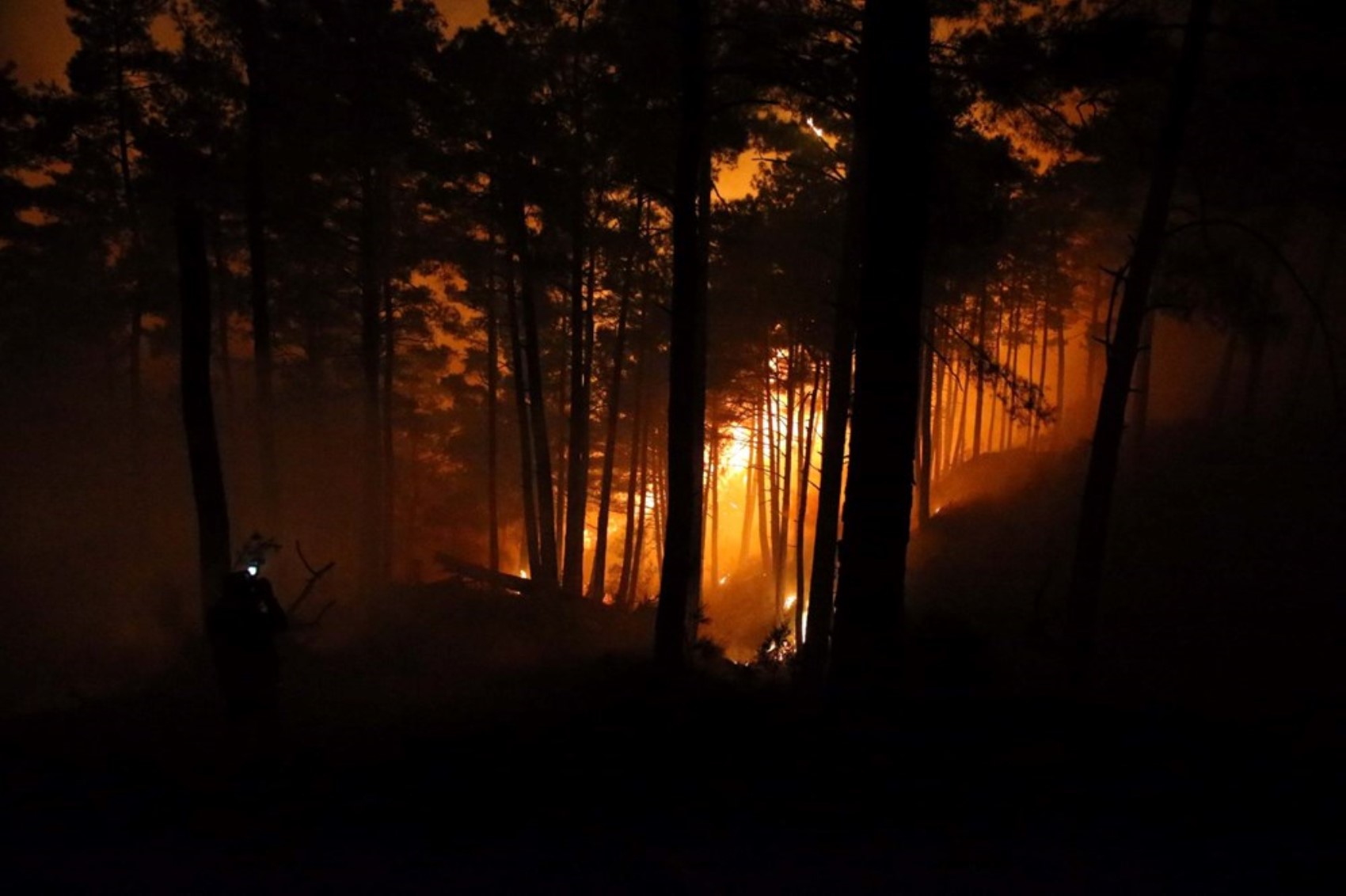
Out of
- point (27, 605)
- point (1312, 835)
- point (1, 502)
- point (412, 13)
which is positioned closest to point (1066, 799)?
point (1312, 835)

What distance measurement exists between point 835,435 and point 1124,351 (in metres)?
3.93

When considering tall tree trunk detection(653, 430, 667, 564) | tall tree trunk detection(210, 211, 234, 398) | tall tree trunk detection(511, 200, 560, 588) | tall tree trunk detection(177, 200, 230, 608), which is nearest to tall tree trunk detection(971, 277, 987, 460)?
tall tree trunk detection(511, 200, 560, 588)

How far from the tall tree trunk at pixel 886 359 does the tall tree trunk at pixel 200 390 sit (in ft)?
24.1

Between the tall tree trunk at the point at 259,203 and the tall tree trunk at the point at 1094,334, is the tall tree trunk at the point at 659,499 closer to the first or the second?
the tall tree trunk at the point at 1094,334

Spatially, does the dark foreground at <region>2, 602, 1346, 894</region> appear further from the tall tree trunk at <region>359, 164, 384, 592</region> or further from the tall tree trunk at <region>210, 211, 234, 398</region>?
the tall tree trunk at <region>210, 211, 234, 398</region>

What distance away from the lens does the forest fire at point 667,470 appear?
479 centimetres

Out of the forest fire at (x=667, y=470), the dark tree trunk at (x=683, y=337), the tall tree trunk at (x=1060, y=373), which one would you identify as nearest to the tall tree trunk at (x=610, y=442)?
the forest fire at (x=667, y=470)

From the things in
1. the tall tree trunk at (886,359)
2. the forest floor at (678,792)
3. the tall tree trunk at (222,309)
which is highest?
the tall tree trunk at (222,309)

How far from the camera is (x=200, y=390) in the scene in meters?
9.34

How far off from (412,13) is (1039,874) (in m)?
16.0

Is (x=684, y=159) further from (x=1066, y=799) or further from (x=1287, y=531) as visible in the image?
(x=1287, y=531)

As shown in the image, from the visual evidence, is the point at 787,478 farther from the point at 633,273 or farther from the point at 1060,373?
the point at 1060,373

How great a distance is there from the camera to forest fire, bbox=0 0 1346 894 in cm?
479

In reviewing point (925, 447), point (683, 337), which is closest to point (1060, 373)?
point (925, 447)
